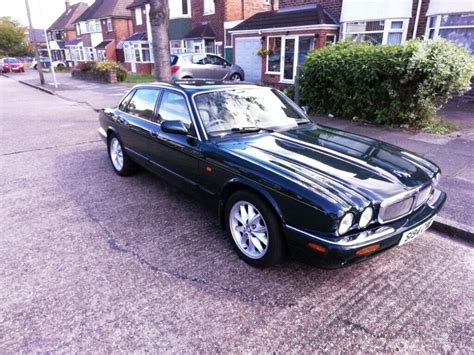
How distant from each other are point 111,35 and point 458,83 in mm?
35692

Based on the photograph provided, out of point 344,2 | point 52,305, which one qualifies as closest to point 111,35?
point 344,2

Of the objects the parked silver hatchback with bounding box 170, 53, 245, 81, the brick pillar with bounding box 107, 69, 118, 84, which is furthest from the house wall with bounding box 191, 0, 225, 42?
the brick pillar with bounding box 107, 69, 118, 84

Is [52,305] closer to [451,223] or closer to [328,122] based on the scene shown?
[451,223]

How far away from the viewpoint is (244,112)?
12.2ft

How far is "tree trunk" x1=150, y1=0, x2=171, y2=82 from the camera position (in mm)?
8180

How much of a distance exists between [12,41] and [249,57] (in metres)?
60.4

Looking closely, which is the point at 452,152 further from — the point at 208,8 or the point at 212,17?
the point at 208,8

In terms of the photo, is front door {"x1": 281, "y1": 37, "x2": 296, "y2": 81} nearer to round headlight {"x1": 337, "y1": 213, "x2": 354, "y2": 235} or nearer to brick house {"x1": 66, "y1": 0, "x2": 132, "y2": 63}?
round headlight {"x1": 337, "y1": 213, "x2": 354, "y2": 235}

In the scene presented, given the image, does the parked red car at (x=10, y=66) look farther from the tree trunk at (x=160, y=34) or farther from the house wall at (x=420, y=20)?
the house wall at (x=420, y=20)

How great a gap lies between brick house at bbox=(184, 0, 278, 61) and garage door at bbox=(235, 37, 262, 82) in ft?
7.74

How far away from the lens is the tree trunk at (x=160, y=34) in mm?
8180

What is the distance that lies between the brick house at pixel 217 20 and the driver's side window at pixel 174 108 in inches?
723

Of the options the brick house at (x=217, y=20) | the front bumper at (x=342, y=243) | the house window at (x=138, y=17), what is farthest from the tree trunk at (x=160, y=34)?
the house window at (x=138, y=17)

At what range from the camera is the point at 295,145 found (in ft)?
10.7
